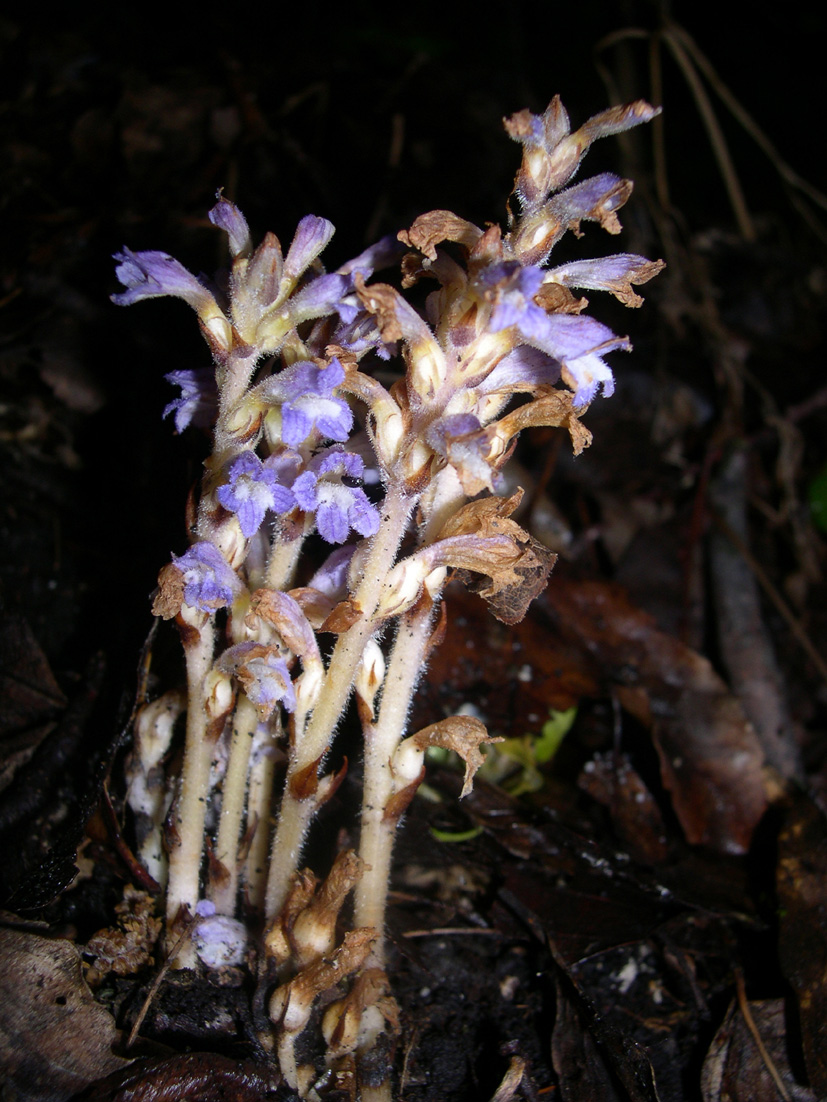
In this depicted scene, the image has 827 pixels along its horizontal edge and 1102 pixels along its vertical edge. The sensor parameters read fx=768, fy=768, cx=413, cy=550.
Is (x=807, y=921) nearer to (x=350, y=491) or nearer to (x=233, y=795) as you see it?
(x=233, y=795)

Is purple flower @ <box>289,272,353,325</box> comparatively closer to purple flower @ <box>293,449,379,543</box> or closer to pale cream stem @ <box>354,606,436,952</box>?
purple flower @ <box>293,449,379,543</box>

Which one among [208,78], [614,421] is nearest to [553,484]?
[614,421]

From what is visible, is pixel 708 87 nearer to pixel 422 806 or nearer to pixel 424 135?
pixel 424 135

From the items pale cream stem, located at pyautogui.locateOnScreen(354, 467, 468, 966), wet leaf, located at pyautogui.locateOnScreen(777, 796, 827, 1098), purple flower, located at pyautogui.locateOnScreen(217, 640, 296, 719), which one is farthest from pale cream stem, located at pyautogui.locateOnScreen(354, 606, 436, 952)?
wet leaf, located at pyautogui.locateOnScreen(777, 796, 827, 1098)

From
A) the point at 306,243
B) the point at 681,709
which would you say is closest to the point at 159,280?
the point at 306,243

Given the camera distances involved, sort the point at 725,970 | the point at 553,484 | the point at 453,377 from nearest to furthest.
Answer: the point at 453,377, the point at 725,970, the point at 553,484
